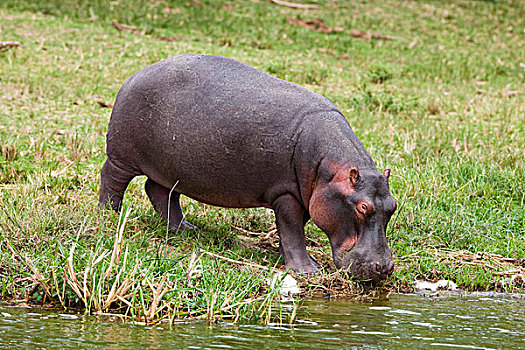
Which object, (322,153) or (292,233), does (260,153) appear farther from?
(292,233)

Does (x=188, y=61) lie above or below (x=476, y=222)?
above

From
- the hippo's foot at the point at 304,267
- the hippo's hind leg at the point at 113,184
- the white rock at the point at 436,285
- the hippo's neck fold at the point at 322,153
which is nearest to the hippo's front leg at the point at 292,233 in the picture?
the hippo's foot at the point at 304,267

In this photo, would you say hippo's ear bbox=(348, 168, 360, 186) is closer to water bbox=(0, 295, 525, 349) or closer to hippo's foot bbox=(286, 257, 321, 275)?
hippo's foot bbox=(286, 257, 321, 275)

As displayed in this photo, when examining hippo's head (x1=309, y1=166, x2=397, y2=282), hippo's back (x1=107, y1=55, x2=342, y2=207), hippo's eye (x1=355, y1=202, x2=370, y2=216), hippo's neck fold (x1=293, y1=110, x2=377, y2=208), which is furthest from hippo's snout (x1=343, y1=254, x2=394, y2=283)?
hippo's back (x1=107, y1=55, x2=342, y2=207)

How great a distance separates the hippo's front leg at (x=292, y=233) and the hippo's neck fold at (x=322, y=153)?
4.3 inches

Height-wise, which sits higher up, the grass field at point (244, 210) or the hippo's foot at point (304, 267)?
the grass field at point (244, 210)

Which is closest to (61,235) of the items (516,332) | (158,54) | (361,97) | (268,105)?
(268,105)

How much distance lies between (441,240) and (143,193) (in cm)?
291

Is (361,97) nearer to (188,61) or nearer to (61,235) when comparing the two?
(188,61)

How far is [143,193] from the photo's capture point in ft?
24.3

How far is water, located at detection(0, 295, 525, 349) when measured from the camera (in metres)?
3.67

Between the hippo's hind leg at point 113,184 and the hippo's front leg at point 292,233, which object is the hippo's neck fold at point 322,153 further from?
the hippo's hind leg at point 113,184

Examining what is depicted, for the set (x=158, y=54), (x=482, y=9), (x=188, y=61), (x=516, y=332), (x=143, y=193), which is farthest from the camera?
(x=482, y=9)

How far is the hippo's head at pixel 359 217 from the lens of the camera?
523cm
